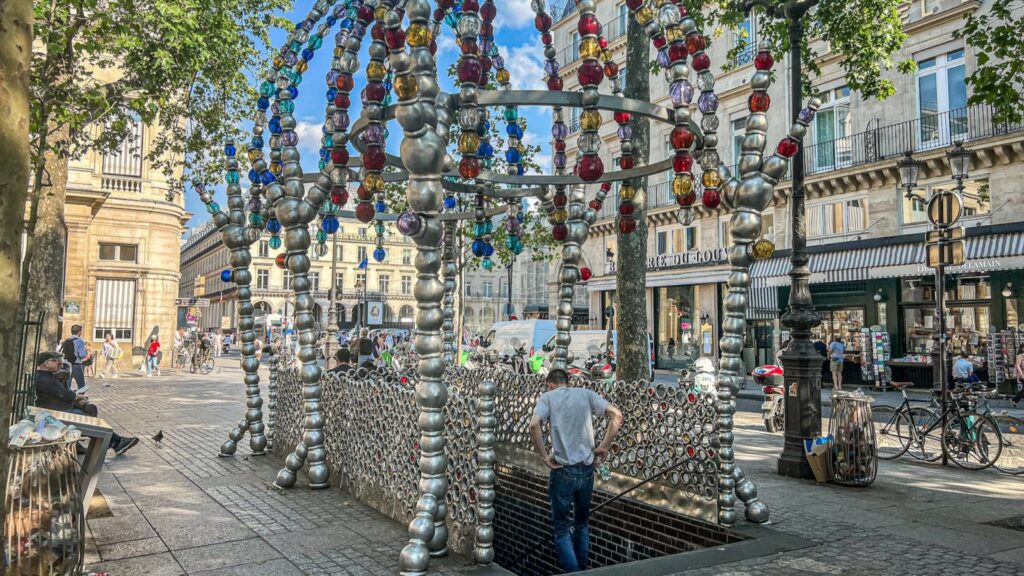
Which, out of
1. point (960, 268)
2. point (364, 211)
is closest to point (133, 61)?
point (364, 211)

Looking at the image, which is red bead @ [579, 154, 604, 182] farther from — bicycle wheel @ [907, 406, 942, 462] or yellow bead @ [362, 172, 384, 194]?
bicycle wheel @ [907, 406, 942, 462]

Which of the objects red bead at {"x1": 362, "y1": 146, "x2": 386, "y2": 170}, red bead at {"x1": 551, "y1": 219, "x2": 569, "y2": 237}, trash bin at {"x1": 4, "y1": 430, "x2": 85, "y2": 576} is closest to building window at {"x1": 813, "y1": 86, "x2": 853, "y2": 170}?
red bead at {"x1": 551, "y1": 219, "x2": 569, "y2": 237}

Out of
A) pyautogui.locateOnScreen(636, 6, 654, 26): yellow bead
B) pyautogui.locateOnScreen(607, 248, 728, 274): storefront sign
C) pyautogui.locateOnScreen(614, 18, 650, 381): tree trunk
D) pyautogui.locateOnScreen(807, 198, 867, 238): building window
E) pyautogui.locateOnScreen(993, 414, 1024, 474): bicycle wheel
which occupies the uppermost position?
pyautogui.locateOnScreen(807, 198, 867, 238): building window

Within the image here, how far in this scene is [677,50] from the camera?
6.14 m

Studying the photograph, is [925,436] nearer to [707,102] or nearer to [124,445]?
[707,102]

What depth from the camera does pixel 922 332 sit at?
22.9 metres

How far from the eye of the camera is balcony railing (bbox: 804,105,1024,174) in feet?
68.5

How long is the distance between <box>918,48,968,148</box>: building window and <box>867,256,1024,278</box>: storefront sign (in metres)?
3.94

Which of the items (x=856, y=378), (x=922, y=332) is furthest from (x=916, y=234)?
(x=856, y=378)

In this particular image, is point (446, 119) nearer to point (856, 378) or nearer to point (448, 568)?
point (448, 568)

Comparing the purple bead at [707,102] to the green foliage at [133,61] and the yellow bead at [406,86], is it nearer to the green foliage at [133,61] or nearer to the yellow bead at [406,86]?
the yellow bead at [406,86]

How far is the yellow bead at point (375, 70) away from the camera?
5.82 metres

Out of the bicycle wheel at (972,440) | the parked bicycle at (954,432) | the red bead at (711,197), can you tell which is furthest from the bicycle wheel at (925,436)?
the red bead at (711,197)

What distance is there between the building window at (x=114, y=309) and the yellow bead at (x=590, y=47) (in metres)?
31.1
